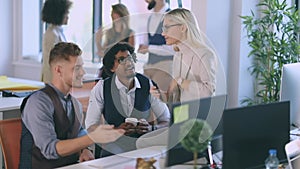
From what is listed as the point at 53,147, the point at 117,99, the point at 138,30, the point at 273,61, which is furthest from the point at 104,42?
the point at 273,61

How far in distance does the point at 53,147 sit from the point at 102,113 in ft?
1.11

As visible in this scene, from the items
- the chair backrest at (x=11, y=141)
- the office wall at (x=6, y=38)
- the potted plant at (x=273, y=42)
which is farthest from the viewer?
the office wall at (x=6, y=38)

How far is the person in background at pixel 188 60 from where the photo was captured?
8.77ft

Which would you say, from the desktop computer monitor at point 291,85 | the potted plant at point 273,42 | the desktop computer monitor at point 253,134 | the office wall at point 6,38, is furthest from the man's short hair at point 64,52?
the office wall at point 6,38

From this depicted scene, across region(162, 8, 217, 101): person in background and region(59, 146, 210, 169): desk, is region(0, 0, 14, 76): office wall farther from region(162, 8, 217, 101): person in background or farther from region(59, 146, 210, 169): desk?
region(59, 146, 210, 169): desk

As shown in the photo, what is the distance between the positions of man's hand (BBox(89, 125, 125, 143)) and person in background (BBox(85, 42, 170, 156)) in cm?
5

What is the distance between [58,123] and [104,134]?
1.19 ft

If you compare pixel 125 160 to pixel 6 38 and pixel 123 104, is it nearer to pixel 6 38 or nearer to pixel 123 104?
pixel 123 104

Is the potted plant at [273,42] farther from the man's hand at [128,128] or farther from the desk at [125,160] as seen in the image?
the man's hand at [128,128]

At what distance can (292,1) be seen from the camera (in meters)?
4.79

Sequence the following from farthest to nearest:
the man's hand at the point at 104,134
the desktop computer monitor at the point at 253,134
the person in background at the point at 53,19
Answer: the person in background at the point at 53,19
the man's hand at the point at 104,134
the desktop computer monitor at the point at 253,134

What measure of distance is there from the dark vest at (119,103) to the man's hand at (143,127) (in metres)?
0.08

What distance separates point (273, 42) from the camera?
4.21 metres

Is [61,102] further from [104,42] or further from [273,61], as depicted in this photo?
[273,61]
